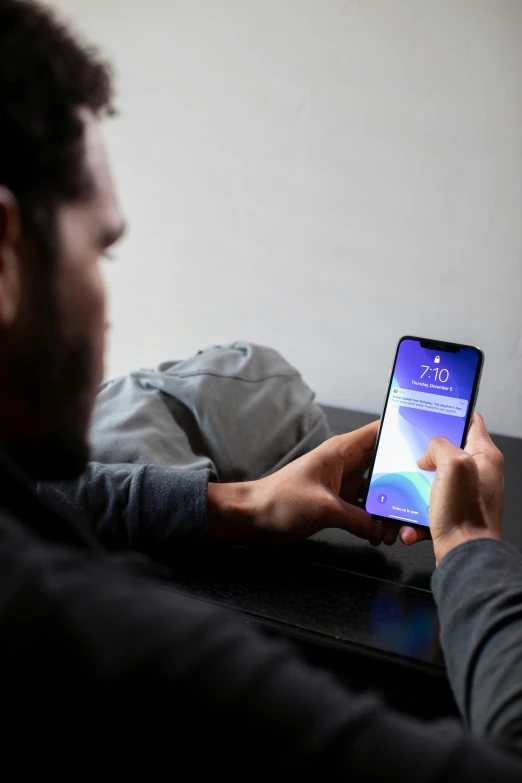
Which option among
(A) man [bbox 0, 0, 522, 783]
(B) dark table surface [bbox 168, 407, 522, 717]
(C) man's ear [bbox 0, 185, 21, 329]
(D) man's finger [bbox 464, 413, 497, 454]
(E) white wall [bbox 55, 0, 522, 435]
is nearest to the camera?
(A) man [bbox 0, 0, 522, 783]

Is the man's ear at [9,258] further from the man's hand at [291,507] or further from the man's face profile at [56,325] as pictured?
the man's hand at [291,507]

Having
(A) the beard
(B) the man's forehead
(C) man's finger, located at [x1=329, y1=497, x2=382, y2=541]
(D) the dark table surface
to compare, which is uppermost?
(B) the man's forehead

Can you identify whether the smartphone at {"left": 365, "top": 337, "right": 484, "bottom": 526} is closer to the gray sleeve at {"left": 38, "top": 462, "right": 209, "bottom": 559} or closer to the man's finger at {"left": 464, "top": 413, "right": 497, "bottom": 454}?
the man's finger at {"left": 464, "top": 413, "right": 497, "bottom": 454}

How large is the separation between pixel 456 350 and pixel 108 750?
563 millimetres

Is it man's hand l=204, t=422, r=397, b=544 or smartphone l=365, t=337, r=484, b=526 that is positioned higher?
smartphone l=365, t=337, r=484, b=526

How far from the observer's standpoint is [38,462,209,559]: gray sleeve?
2.23 ft

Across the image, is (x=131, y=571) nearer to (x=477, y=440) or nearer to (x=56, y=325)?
(x=56, y=325)

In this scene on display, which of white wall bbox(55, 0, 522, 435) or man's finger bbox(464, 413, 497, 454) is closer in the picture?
man's finger bbox(464, 413, 497, 454)

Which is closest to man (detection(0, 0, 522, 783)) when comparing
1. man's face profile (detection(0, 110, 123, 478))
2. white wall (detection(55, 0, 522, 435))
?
man's face profile (detection(0, 110, 123, 478))

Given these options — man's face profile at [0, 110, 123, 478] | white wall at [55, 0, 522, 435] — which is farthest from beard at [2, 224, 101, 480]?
white wall at [55, 0, 522, 435]

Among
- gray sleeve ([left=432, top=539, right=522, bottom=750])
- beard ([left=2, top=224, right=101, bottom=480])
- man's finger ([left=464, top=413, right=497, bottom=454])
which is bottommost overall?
gray sleeve ([left=432, top=539, right=522, bottom=750])

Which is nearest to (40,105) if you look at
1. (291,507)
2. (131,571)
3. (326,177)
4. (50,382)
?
(50,382)

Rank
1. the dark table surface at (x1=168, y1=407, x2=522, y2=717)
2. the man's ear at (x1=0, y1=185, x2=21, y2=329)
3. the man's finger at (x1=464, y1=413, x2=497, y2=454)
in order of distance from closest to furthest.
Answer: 1. the man's ear at (x1=0, y1=185, x2=21, y2=329)
2. the dark table surface at (x1=168, y1=407, x2=522, y2=717)
3. the man's finger at (x1=464, y1=413, x2=497, y2=454)

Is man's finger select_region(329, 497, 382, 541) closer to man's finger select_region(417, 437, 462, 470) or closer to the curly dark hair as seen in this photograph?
man's finger select_region(417, 437, 462, 470)
